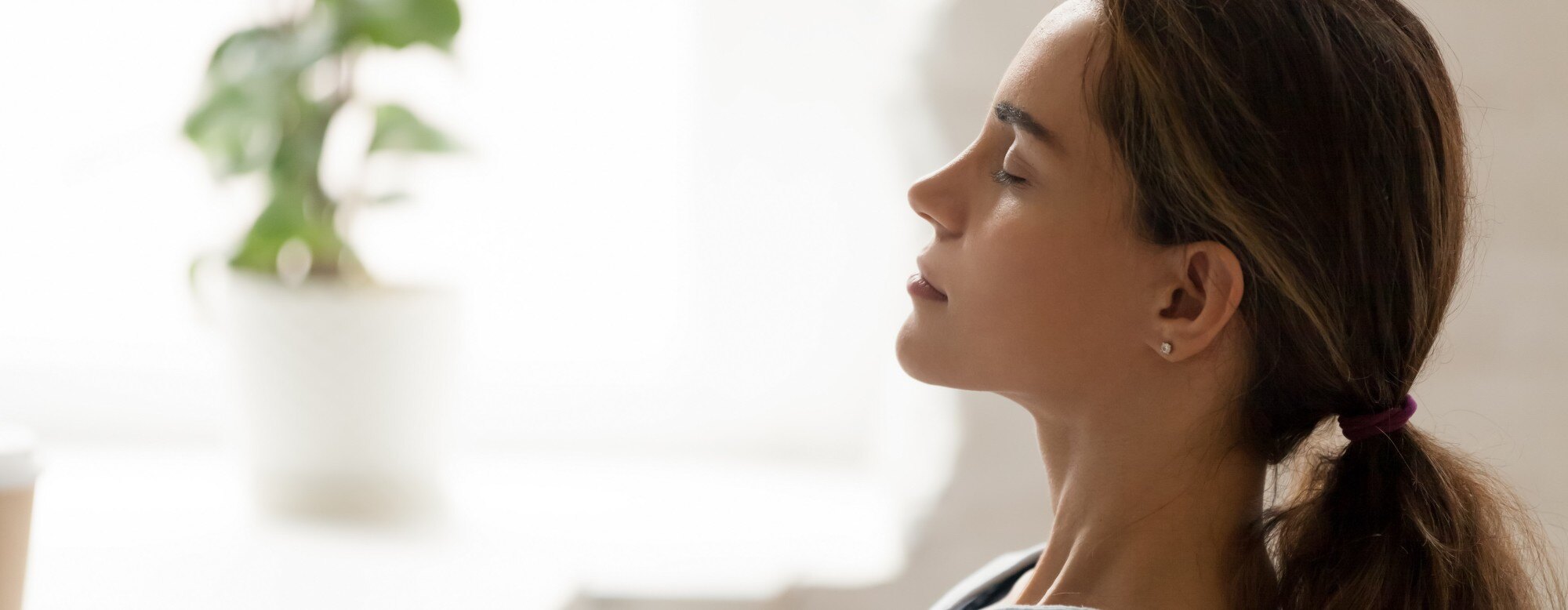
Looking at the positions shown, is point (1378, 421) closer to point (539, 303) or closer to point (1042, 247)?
point (1042, 247)

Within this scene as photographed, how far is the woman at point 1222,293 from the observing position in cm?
62

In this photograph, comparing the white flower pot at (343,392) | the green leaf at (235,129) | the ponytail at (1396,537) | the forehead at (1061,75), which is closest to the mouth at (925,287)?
the forehead at (1061,75)

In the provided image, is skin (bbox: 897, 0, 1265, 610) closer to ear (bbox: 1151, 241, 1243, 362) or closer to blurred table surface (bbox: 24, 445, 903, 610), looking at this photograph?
ear (bbox: 1151, 241, 1243, 362)

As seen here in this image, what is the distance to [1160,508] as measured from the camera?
69cm

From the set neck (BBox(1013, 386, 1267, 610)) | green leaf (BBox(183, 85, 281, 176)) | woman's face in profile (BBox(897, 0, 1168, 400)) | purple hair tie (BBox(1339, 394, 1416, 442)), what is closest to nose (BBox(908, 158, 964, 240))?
woman's face in profile (BBox(897, 0, 1168, 400))

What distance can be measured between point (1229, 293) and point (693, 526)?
0.81 m

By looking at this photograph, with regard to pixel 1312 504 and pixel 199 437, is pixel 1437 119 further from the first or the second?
pixel 199 437

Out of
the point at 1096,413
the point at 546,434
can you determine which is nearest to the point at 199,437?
the point at 546,434

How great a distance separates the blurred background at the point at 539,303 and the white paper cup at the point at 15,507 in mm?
367

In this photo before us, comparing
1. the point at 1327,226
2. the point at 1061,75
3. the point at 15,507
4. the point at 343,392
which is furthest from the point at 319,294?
the point at 1327,226

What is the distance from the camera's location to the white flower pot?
49.7 inches

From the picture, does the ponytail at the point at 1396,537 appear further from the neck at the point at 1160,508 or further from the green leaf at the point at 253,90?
the green leaf at the point at 253,90

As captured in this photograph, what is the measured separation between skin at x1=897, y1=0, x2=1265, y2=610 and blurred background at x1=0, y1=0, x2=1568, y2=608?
49 centimetres

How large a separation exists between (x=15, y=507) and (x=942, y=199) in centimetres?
49
